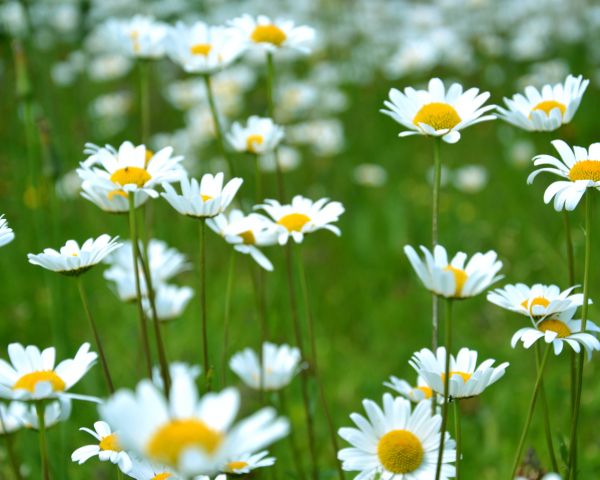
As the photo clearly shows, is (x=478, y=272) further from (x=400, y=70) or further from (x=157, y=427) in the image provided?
(x=400, y=70)

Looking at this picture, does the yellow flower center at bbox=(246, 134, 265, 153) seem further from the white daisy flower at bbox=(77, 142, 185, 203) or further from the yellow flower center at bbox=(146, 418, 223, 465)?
the yellow flower center at bbox=(146, 418, 223, 465)

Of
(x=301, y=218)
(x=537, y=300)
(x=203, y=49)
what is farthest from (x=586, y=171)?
(x=203, y=49)

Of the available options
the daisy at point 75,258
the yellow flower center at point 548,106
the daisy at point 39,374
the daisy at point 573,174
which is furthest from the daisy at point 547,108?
the daisy at point 39,374

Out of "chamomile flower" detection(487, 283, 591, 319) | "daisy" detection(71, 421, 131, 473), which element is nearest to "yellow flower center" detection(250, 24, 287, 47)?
"chamomile flower" detection(487, 283, 591, 319)

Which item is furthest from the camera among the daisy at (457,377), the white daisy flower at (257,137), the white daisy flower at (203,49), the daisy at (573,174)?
the white daisy flower at (203,49)

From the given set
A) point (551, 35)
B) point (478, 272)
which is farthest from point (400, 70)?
point (478, 272)

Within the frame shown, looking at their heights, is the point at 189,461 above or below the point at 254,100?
below

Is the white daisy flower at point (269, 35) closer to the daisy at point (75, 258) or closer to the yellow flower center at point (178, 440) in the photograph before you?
the daisy at point (75, 258)
